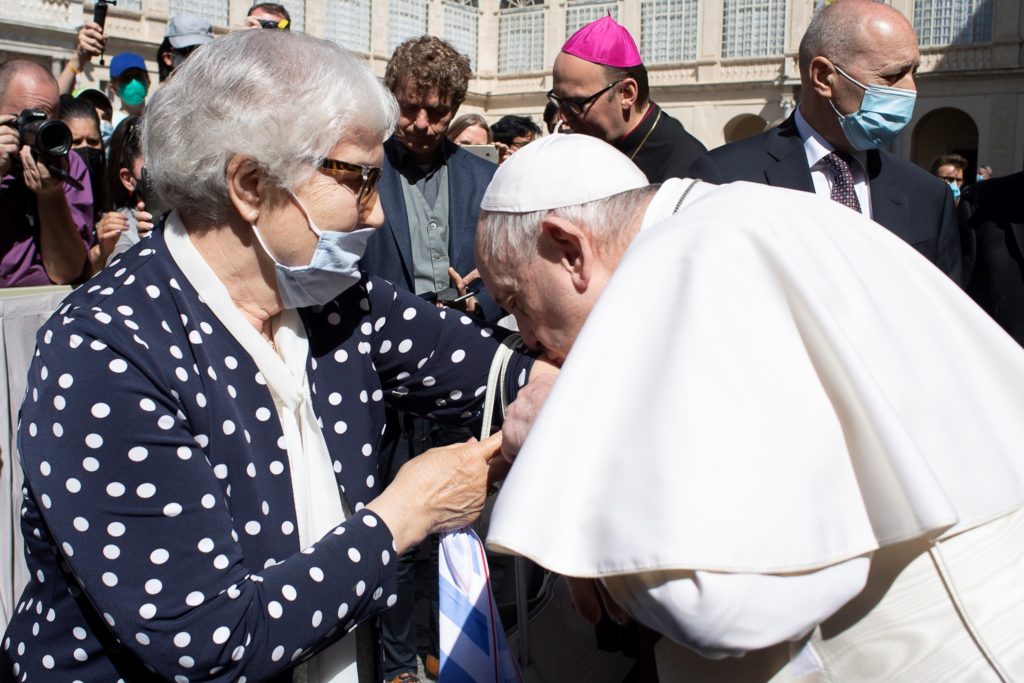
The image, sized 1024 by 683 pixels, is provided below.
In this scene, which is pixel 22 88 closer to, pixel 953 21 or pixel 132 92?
pixel 132 92

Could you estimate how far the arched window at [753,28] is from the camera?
26812 millimetres

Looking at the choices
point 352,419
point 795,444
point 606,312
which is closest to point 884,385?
point 795,444

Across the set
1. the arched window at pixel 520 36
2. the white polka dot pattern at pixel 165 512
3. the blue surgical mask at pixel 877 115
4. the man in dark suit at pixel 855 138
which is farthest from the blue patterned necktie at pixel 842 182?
the arched window at pixel 520 36

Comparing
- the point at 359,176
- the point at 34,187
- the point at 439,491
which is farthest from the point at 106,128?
the point at 439,491

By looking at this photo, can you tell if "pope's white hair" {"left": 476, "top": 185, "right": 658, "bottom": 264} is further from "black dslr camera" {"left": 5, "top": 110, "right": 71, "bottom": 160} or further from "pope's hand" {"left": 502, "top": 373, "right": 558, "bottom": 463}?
"black dslr camera" {"left": 5, "top": 110, "right": 71, "bottom": 160}

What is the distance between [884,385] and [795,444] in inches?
7.8

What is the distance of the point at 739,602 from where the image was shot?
123 centimetres

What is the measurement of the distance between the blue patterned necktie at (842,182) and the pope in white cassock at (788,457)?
6.94ft

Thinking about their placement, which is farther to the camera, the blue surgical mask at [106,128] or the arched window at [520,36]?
the arched window at [520,36]

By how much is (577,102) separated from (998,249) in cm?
176

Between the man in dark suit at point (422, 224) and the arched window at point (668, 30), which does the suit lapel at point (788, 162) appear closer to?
the man in dark suit at point (422, 224)

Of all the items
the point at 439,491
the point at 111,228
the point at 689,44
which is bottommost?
→ the point at 439,491

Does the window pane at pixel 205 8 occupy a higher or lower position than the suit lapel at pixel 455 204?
higher

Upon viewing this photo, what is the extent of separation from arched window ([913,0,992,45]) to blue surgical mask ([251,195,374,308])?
26.1 m
